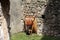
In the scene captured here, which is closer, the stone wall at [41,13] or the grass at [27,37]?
the grass at [27,37]

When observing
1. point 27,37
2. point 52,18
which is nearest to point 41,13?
point 52,18

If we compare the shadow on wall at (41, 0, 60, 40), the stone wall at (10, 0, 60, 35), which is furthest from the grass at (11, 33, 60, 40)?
the shadow on wall at (41, 0, 60, 40)

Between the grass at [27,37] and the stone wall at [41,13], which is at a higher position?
the stone wall at [41,13]

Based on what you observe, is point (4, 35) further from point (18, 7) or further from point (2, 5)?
point (18, 7)

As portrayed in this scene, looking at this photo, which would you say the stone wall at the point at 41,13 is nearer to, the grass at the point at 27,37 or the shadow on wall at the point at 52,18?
the shadow on wall at the point at 52,18

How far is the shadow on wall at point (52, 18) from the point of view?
7.86 m

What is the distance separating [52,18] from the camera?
7.92m

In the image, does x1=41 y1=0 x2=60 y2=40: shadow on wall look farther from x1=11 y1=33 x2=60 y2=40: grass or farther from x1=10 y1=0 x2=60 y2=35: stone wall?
x1=11 y1=33 x2=60 y2=40: grass

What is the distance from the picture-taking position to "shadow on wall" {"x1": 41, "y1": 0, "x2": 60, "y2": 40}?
309 inches

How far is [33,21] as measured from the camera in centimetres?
779

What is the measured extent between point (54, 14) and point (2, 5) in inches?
91.2

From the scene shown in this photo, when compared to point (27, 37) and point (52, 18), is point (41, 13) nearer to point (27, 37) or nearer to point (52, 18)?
point (52, 18)

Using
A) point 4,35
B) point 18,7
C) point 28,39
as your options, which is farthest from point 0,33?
point 18,7

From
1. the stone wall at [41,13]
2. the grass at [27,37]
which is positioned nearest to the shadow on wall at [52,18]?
the stone wall at [41,13]
